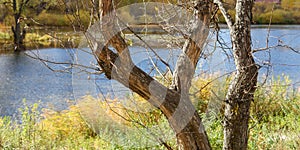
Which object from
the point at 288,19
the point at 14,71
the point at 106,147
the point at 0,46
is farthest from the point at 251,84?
the point at 0,46

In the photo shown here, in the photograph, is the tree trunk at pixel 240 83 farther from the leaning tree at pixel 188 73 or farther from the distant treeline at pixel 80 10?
the distant treeline at pixel 80 10

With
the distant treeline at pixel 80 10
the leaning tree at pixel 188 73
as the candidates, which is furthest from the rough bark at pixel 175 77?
the distant treeline at pixel 80 10

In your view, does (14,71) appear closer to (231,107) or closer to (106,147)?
(106,147)

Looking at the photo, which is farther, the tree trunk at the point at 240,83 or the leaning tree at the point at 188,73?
the tree trunk at the point at 240,83

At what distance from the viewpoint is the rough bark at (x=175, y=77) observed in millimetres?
1368

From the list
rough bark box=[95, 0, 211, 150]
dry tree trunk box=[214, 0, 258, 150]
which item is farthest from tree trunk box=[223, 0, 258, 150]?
rough bark box=[95, 0, 211, 150]

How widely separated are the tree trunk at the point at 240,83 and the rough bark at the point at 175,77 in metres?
0.14

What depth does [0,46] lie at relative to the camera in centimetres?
1084

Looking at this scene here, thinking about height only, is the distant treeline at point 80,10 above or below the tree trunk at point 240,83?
above

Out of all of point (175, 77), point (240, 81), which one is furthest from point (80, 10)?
point (240, 81)

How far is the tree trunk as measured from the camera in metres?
1.63

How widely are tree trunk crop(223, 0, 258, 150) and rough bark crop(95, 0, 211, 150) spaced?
0.48 feet

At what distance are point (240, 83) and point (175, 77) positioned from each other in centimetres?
30

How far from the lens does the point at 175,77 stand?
157cm
